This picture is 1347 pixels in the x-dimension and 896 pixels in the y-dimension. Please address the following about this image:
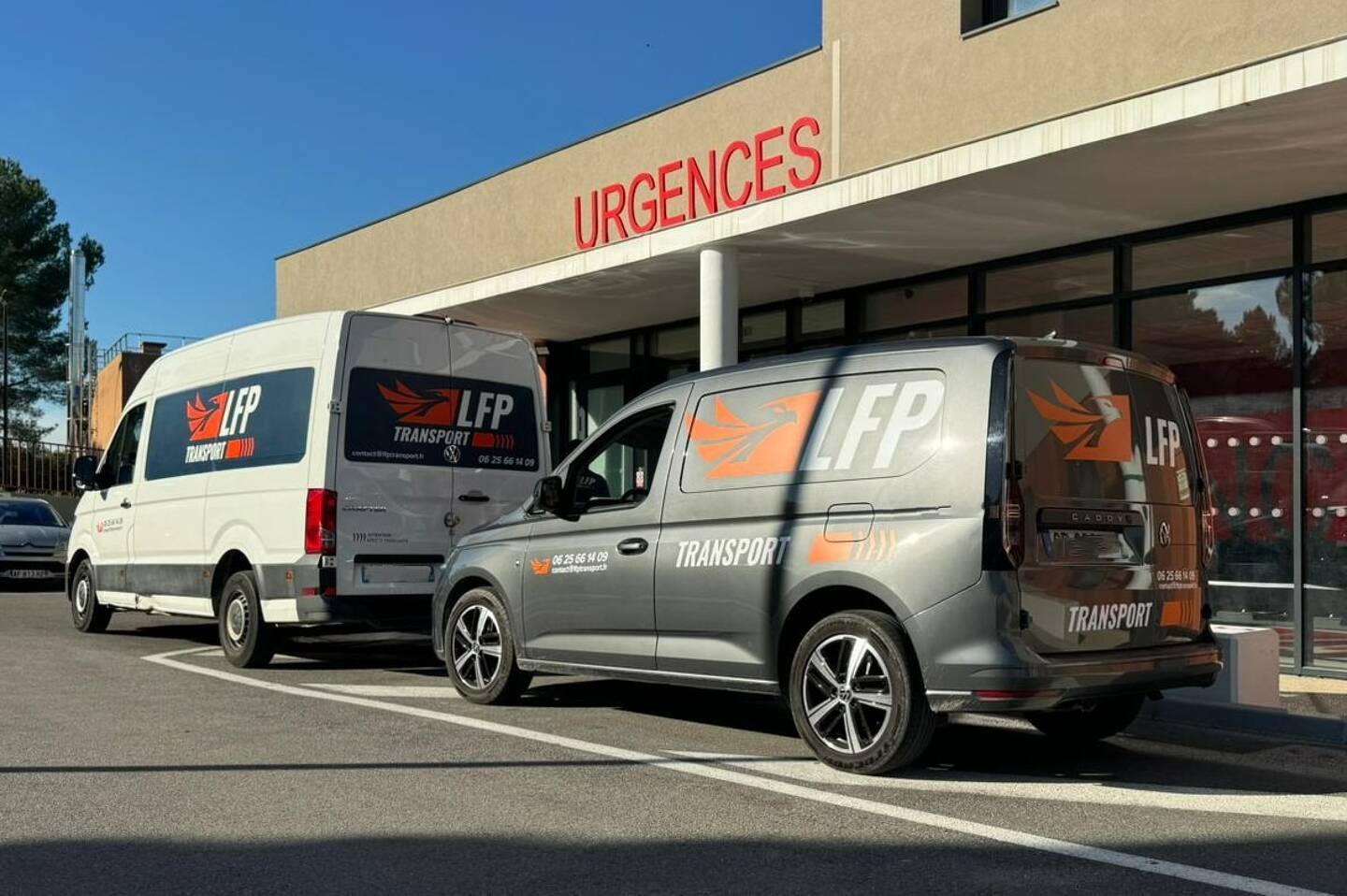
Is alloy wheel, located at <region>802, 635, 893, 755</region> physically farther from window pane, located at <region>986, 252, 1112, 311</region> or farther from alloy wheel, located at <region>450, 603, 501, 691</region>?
window pane, located at <region>986, 252, 1112, 311</region>

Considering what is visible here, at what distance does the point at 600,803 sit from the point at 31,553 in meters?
16.4

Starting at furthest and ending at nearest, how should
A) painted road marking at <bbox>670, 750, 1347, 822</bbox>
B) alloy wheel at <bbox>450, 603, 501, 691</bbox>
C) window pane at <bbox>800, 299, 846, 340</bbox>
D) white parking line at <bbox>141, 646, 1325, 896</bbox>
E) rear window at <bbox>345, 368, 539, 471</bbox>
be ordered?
1. window pane at <bbox>800, 299, 846, 340</bbox>
2. rear window at <bbox>345, 368, 539, 471</bbox>
3. alloy wheel at <bbox>450, 603, 501, 691</bbox>
4. painted road marking at <bbox>670, 750, 1347, 822</bbox>
5. white parking line at <bbox>141, 646, 1325, 896</bbox>

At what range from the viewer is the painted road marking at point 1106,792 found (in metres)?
5.52

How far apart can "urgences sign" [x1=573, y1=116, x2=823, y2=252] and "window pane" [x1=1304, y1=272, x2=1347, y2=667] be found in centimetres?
425

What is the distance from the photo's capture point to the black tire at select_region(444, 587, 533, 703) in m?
8.02

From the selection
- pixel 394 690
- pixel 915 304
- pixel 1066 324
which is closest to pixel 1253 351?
pixel 1066 324

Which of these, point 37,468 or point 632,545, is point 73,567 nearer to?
point 632,545

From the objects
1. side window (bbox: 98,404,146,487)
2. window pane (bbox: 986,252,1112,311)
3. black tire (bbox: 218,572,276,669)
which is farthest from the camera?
window pane (bbox: 986,252,1112,311)

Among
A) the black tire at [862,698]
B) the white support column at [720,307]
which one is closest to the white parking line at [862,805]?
the black tire at [862,698]

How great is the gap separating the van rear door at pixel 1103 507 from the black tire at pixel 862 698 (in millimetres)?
593

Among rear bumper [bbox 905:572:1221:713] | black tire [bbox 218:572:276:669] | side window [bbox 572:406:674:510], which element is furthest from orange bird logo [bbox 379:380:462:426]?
rear bumper [bbox 905:572:1221:713]

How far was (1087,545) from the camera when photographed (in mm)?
5867

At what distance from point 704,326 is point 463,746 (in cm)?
665

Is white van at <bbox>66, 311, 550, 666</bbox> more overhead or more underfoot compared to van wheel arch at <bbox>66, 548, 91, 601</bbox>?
more overhead
